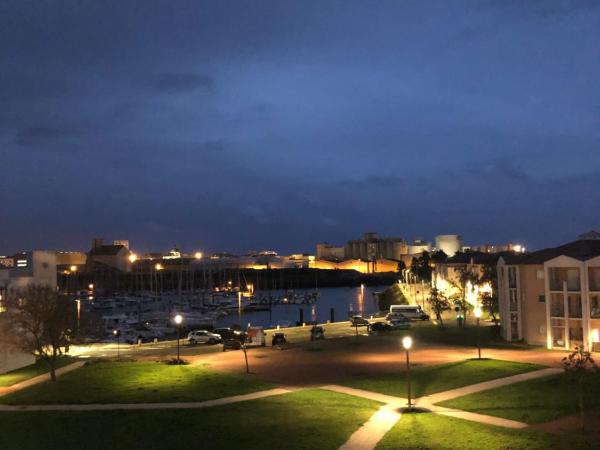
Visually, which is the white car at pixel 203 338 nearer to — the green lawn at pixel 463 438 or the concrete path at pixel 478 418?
the concrete path at pixel 478 418

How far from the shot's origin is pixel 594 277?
1553 inches

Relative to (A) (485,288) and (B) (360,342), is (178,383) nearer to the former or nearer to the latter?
(B) (360,342)

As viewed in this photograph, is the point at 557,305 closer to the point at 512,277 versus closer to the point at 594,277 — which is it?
the point at 594,277

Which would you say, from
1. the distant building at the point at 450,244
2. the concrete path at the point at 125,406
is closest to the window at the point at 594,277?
the concrete path at the point at 125,406

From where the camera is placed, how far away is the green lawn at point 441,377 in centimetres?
2792

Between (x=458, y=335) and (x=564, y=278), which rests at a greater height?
(x=564, y=278)

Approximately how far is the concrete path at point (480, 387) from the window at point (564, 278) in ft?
35.4

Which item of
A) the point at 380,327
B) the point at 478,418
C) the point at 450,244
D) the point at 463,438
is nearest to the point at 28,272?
the point at 380,327

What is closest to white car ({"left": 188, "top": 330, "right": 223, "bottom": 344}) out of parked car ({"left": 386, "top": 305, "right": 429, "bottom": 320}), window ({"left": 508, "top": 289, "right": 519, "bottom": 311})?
parked car ({"left": 386, "top": 305, "right": 429, "bottom": 320})

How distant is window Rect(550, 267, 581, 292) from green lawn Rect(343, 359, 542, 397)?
9.66 meters

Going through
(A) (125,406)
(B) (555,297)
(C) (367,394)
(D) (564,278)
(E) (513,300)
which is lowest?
(C) (367,394)

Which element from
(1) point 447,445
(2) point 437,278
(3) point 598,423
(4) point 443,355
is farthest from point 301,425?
(2) point 437,278

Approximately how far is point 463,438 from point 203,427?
8.40 meters

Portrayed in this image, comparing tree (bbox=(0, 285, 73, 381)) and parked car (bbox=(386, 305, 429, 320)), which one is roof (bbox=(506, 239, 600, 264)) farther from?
tree (bbox=(0, 285, 73, 381))
